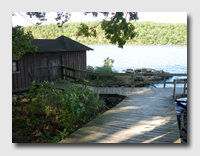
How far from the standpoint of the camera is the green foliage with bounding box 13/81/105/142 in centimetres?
590

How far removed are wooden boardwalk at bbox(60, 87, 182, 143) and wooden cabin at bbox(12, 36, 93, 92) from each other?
19.1 feet

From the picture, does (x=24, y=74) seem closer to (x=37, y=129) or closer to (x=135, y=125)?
(x=37, y=129)

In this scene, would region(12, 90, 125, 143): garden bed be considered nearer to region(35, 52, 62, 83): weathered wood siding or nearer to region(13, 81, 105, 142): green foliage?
region(13, 81, 105, 142): green foliage

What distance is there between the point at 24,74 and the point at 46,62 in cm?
165

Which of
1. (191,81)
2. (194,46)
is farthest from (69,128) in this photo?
(194,46)

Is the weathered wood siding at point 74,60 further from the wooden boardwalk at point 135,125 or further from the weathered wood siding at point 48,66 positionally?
the wooden boardwalk at point 135,125

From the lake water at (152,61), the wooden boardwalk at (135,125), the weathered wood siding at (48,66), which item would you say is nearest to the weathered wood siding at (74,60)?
the weathered wood siding at (48,66)

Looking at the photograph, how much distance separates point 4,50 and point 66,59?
840cm

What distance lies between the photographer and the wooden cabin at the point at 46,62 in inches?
420

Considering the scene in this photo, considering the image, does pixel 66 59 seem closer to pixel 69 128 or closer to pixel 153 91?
pixel 153 91

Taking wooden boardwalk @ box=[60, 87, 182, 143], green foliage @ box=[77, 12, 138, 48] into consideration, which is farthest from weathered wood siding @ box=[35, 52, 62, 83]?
wooden boardwalk @ box=[60, 87, 182, 143]

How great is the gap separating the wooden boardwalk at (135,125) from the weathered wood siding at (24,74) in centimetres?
578

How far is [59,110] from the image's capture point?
6.74m

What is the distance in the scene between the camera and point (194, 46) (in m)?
4.77
